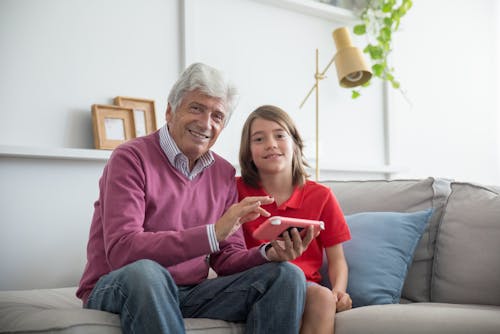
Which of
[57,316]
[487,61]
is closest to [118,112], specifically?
[57,316]

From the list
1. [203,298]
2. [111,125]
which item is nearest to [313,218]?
[203,298]

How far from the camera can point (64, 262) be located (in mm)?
2426

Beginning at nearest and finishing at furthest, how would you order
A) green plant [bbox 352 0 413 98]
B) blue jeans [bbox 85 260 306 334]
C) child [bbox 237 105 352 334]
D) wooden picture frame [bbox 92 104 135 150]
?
blue jeans [bbox 85 260 306 334] < child [bbox 237 105 352 334] < wooden picture frame [bbox 92 104 135 150] < green plant [bbox 352 0 413 98]

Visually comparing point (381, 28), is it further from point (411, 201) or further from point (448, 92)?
point (411, 201)

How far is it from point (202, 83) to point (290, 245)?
539 mm

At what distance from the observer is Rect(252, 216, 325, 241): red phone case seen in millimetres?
1370

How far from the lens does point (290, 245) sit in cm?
148

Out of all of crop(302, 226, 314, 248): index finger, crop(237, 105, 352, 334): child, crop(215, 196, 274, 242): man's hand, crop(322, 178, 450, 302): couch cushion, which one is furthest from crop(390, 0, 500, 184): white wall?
crop(215, 196, 274, 242): man's hand

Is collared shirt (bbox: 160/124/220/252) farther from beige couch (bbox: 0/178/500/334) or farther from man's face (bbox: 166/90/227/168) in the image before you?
beige couch (bbox: 0/178/500/334)

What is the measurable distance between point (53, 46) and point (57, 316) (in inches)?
58.6

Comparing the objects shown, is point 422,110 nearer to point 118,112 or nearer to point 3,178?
point 118,112

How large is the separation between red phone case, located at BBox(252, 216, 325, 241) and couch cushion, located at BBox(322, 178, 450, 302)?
0.58 meters

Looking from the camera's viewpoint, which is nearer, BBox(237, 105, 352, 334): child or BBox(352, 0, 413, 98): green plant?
BBox(237, 105, 352, 334): child

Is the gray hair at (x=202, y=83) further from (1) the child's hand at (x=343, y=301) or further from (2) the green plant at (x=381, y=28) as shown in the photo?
(2) the green plant at (x=381, y=28)
